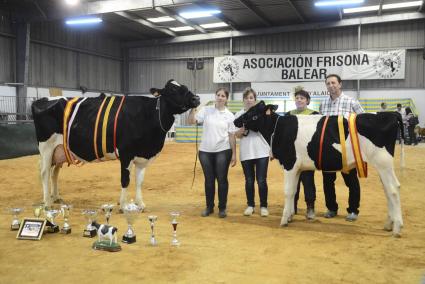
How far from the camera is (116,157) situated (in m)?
6.45

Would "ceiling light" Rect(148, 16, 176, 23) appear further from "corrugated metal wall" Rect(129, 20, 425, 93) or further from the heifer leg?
the heifer leg

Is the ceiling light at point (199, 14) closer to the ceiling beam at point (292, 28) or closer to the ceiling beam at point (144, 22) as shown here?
the ceiling beam at point (144, 22)

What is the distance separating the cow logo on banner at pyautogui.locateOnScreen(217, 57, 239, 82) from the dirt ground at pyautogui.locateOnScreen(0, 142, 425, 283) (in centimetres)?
1852

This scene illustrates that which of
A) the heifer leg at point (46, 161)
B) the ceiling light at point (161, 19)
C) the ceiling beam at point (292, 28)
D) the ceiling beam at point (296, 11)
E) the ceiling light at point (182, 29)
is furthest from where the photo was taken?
the ceiling light at point (182, 29)

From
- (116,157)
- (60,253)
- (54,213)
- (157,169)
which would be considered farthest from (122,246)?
(157,169)

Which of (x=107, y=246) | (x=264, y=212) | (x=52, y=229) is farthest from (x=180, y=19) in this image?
(x=107, y=246)

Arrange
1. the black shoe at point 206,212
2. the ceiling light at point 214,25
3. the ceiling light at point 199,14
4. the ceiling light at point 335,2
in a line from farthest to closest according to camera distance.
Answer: the ceiling light at point 214,25
the ceiling light at point 199,14
the ceiling light at point 335,2
the black shoe at point 206,212

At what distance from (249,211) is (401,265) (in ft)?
8.48

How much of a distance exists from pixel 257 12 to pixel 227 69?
4901 millimetres

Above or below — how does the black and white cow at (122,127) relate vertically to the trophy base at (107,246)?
above

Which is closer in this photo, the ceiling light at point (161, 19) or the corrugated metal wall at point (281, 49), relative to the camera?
the corrugated metal wall at point (281, 49)

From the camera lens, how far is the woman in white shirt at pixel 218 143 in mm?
6125

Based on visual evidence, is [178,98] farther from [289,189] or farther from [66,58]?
[66,58]

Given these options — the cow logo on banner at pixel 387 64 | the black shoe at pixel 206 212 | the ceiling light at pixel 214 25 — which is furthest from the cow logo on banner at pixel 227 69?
the black shoe at pixel 206 212
